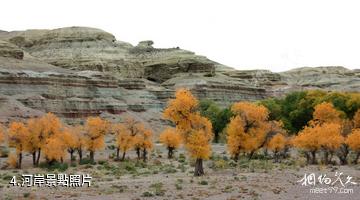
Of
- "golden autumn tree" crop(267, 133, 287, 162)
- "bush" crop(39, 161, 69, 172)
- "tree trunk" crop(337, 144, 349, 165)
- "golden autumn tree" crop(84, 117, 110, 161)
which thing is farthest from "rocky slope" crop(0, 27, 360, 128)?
"tree trunk" crop(337, 144, 349, 165)

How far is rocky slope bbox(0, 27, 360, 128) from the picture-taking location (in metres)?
88.1

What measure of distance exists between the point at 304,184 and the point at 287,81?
135267 mm

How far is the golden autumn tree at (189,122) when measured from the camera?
40.8 metres

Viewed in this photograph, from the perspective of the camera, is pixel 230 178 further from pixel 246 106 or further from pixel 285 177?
pixel 246 106

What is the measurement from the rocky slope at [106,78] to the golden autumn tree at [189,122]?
4128 centimetres

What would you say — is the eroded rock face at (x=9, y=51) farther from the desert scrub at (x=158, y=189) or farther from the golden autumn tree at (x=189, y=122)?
the desert scrub at (x=158, y=189)

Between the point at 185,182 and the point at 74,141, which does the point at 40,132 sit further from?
the point at 185,182

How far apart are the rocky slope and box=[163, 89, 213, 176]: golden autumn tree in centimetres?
4128

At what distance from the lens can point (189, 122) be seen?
41.5 meters

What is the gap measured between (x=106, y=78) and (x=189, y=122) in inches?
2535

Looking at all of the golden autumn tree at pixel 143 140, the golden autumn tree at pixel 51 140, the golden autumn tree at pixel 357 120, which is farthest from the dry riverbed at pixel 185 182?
the golden autumn tree at pixel 357 120

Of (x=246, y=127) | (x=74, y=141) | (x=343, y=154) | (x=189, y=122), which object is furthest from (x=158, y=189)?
(x=343, y=154)

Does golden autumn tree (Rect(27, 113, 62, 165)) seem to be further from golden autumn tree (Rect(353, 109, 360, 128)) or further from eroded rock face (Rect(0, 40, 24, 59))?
eroded rock face (Rect(0, 40, 24, 59))

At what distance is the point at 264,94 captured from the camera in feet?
432
